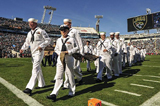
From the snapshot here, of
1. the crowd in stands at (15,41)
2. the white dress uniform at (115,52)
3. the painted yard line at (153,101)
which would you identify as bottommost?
the painted yard line at (153,101)

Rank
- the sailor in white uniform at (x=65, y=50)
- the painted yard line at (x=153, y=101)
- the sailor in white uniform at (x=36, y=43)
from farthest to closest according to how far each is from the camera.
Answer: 1. the sailor in white uniform at (x=36, y=43)
2. the sailor in white uniform at (x=65, y=50)
3. the painted yard line at (x=153, y=101)

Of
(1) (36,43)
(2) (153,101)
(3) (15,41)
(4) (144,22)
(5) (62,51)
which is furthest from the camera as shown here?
(4) (144,22)

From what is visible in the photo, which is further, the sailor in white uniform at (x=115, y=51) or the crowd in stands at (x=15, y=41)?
the crowd in stands at (x=15, y=41)

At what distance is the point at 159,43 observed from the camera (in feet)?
154

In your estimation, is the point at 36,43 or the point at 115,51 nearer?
the point at 36,43

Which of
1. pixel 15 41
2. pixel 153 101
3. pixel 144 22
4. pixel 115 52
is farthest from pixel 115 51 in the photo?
pixel 144 22

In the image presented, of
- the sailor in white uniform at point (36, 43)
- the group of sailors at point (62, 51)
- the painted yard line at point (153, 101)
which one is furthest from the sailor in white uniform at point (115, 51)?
the sailor in white uniform at point (36, 43)

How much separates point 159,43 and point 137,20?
441 inches

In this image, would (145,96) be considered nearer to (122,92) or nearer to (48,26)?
(122,92)

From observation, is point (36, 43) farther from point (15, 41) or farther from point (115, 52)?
point (15, 41)

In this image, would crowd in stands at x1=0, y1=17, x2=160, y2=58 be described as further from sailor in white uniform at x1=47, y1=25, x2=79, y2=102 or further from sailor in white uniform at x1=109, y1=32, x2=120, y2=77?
sailor in white uniform at x1=47, y1=25, x2=79, y2=102

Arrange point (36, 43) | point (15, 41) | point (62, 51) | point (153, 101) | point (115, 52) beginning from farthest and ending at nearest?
point (15, 41) → point (115, 52) → point (36, 43) → point (62, 51) → point (153, 101)

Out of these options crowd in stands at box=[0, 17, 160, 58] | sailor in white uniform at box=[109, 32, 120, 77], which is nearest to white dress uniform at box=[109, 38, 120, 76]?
sailor in white uniform at box=[109, 32, 120, 77]

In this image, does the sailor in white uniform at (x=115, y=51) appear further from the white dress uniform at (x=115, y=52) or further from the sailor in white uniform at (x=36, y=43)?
the sailor in white uniform at (x=36, y=43)
